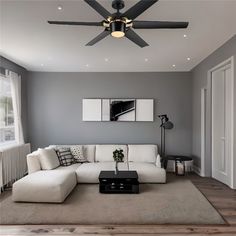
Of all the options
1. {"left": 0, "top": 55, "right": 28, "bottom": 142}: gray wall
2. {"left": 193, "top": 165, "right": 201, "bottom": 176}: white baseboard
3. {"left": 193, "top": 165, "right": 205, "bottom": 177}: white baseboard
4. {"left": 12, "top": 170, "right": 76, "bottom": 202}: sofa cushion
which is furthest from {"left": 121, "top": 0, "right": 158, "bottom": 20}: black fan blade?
{"left": 193, "top": 165, "right": 201, "bottom": 176}: white baseboard

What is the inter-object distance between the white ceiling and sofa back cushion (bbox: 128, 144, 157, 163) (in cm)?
218

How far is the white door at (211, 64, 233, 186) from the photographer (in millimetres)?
5039

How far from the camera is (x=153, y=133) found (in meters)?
6.71

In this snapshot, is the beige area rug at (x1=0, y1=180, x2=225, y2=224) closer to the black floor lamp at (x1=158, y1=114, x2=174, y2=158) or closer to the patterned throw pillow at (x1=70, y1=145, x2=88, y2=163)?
the patterned throw pillow at (x1=70, y1=145, x2=88, y2=163)

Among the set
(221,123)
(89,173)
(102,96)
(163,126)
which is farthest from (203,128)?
(89,173)

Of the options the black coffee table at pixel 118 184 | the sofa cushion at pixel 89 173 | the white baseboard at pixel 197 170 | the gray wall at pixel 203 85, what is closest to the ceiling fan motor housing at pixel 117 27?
the gray wall at pixel 203 85

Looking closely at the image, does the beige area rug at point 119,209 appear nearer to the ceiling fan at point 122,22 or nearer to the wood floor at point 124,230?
the wood floor at point 124,230

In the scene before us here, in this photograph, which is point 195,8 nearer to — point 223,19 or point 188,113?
point 223,19

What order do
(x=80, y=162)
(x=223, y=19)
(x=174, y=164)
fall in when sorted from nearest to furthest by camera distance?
(x=223, y=19), (x=80, y=162), (x=174, y=164)

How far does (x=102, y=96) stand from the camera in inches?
267

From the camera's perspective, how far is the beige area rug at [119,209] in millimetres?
3245

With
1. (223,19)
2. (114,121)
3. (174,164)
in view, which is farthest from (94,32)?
(174,164)

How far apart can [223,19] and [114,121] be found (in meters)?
4.03

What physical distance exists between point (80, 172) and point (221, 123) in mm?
3382
